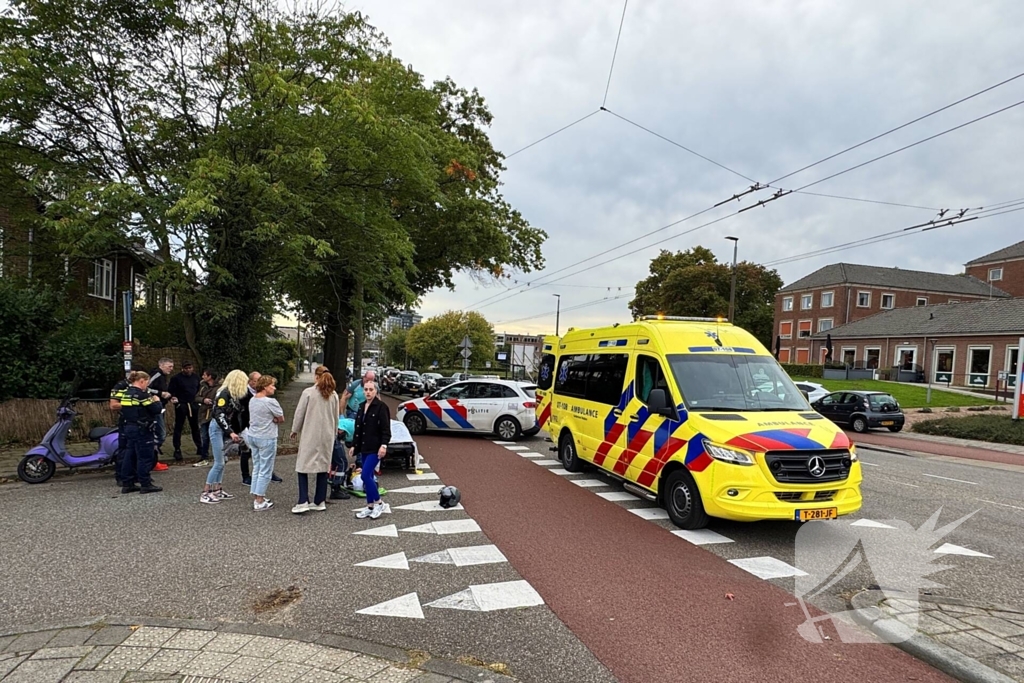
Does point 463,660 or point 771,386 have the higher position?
point 771,386

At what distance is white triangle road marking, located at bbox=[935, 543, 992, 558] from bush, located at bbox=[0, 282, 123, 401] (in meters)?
13.0

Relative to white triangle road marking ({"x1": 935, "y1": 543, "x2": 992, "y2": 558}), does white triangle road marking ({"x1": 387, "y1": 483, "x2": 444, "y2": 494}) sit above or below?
below

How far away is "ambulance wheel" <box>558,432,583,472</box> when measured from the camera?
32.0 feet

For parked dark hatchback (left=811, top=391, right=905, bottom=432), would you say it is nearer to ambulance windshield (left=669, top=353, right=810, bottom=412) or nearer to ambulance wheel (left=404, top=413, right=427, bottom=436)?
ambulance wheel (left=404, top=413, right=427, bottom=436)

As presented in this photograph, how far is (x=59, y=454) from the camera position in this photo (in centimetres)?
794

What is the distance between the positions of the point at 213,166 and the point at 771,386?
9302mm

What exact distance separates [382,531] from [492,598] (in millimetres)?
2118

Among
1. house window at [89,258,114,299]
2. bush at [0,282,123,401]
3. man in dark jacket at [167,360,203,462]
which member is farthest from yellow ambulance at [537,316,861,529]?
house window at [89,258,114,299]

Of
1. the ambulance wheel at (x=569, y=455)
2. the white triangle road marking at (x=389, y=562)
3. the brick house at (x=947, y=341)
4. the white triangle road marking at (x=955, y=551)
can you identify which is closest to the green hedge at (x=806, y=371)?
the brick house at (x=947, y=341)

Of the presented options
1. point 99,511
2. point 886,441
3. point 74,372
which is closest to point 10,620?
point 99,511

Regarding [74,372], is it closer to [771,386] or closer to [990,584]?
[771,386]

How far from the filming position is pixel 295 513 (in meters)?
6.70

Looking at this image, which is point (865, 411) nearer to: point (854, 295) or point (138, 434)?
point (138, 434)

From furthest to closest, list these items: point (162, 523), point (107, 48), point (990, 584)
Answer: point (107, 48) < point (162, 523) < point (990, 584)
